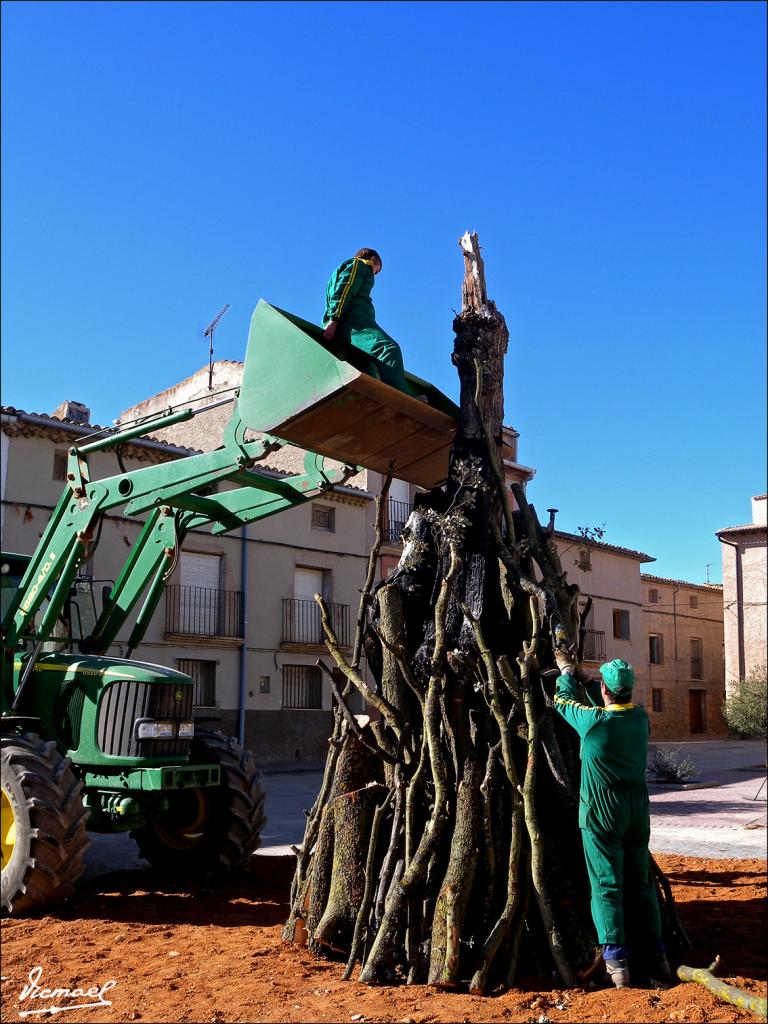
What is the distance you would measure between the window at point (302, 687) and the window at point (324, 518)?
389 centimetres

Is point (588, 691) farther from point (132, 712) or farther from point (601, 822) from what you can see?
point (132, 712)

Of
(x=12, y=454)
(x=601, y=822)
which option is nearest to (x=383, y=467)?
(x=601, y=822)

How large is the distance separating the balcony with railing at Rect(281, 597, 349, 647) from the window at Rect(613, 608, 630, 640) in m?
15.0

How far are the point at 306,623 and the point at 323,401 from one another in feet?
74.2

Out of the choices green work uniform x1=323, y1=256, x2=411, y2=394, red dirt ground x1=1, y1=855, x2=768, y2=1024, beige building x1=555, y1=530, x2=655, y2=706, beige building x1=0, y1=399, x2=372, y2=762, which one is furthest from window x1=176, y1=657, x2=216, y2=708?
green work uniform x1=323, y1=256, x2=411, y2=394

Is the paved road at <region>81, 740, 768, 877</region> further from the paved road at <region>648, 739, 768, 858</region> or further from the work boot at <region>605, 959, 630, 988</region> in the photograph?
the work boot at <region>605, 959, 630, 988</region>

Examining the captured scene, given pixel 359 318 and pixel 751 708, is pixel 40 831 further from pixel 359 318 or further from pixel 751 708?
pixel 751 708

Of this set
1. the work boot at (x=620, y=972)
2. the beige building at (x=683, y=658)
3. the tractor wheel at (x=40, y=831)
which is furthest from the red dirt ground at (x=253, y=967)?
the beige building at (x=683, y=658)

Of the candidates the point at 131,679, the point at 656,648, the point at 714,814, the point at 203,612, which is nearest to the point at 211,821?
the point at 131,679

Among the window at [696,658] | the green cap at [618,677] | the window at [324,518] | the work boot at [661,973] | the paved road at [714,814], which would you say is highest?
the window at [324,518]

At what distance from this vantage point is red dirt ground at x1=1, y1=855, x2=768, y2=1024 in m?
4.44

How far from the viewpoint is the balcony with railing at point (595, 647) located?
36500 millimetres

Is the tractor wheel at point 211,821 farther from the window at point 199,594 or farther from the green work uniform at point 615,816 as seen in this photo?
the window at point 199,594

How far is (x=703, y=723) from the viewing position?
45.0m
